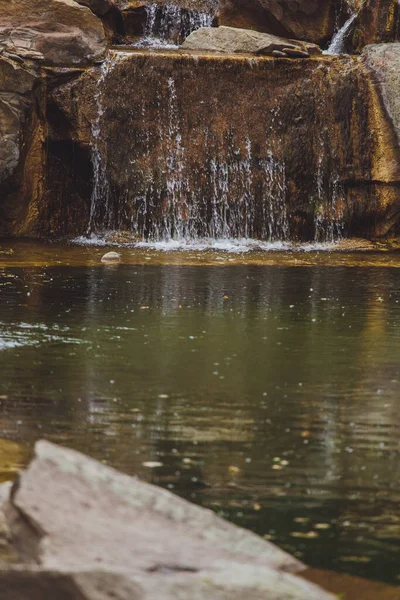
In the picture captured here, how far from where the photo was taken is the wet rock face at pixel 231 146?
18.1 metres

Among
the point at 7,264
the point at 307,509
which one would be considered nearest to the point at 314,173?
the point at 7,264

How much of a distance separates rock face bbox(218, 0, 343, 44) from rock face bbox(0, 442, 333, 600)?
18.2 meters

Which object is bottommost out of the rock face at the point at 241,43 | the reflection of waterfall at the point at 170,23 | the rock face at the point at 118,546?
the rock face at the point at 118,546

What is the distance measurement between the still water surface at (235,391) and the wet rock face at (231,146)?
5136 millimetres

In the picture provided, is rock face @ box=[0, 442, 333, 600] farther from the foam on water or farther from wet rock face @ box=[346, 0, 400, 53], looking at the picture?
wet rock face @ box=[346, 0, 400, 53]

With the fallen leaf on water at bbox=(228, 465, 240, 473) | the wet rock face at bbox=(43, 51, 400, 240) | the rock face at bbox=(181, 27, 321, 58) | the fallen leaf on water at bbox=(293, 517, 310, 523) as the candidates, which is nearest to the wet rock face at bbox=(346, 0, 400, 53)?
the rock face at bbox=(181, 27, 321, 58)

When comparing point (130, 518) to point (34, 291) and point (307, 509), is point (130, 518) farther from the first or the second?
point (34, 291)

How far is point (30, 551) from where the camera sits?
3756 millimetres

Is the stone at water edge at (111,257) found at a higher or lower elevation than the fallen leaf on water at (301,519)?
higher

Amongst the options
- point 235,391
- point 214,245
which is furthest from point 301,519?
point 214,245

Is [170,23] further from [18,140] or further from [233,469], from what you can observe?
[233,469]

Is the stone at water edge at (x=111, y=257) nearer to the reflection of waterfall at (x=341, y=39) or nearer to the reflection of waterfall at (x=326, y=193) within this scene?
the reflection of waterfall at (x=326, y=193)

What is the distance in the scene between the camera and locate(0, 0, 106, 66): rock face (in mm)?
17609

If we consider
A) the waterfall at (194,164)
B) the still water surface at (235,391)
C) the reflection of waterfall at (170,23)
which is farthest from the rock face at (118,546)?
the reflection of waterfall at (170,23)
